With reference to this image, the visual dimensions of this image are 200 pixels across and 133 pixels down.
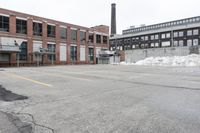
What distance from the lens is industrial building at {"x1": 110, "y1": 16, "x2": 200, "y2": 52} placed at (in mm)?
57838

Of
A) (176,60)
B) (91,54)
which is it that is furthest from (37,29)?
(176,60)

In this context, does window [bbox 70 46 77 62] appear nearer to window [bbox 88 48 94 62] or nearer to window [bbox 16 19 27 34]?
window [bbox 88 48 94 62]

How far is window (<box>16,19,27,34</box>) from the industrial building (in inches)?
1803

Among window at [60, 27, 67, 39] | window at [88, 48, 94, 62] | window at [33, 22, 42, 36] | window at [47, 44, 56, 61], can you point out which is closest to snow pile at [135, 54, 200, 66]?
window at [88, 48, 94, 62]

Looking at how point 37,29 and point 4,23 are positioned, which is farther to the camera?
point 37,29

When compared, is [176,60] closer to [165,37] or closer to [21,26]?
[165,37]

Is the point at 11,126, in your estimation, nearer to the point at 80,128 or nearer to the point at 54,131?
the point at 54,131

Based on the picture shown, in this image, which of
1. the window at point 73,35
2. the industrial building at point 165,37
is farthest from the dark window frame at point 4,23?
the industrial building at point 165,37

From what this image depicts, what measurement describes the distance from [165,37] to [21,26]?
51014 mm

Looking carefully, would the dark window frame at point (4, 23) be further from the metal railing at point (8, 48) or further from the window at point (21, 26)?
the metal railing at point (8, 48)

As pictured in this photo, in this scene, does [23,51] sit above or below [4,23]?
below

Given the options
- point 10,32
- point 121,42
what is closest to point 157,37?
point 121,42

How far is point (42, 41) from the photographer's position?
36938 millimetres

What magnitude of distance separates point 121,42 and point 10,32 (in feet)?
172
